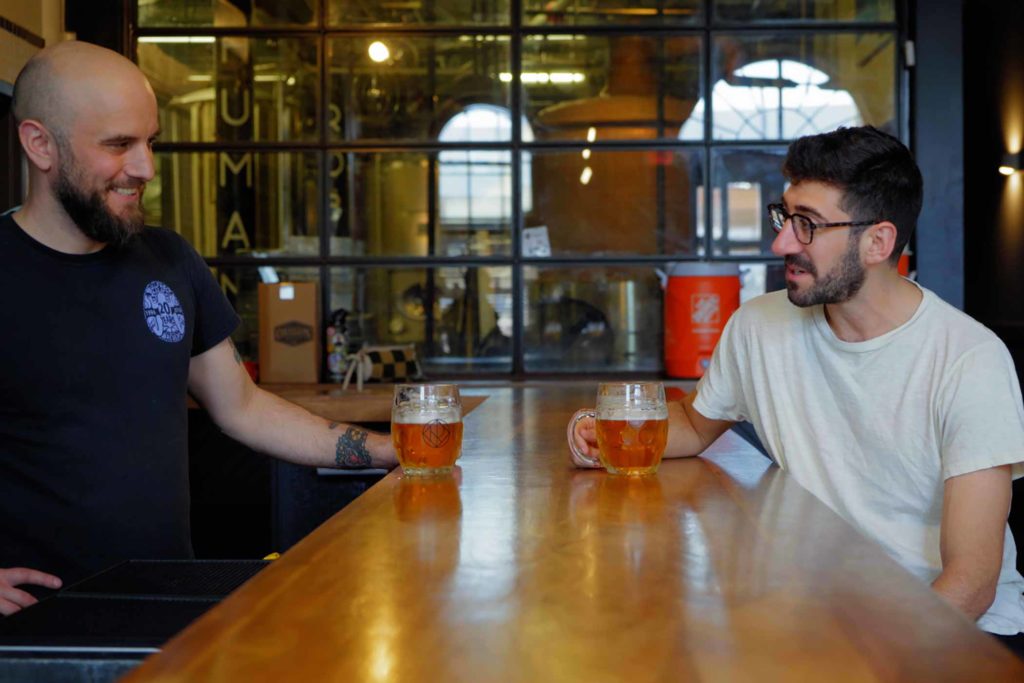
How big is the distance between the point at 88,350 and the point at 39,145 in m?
0.32

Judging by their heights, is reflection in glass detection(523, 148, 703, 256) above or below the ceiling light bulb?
below

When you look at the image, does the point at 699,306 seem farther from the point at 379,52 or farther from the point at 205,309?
the point at 205,309

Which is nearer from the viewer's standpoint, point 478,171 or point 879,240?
point 879,240

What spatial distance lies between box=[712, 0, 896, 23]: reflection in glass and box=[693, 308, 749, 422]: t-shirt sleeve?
2.66 m

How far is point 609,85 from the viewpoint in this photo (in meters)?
4.29

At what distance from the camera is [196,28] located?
14.0ft

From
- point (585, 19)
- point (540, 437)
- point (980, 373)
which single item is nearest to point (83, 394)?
point (540, 437)

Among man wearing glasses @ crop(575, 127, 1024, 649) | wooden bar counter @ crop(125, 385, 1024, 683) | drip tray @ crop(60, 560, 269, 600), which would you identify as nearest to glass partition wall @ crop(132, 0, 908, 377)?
man wearing glasses @ crop(575, 127, 1024, 649)

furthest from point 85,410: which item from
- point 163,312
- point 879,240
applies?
point 879,240

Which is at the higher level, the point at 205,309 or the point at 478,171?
the point at 478,171

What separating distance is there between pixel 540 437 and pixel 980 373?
66 cm

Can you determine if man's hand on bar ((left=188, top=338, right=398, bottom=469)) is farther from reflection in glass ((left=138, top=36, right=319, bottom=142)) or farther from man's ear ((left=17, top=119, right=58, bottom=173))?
reflection in glass ((left=138, top=36, right=319, bottom=142))

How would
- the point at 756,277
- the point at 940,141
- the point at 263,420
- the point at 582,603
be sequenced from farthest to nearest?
1. the point at 756,277
2. the point at 940,141
3. the point at 263,420
4. the point at 582,603

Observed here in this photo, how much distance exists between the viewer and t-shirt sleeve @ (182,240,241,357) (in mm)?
1926
